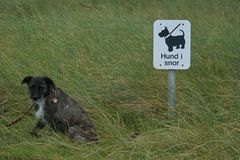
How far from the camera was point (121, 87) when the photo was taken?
6359mm

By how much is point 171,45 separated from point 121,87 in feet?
3.04

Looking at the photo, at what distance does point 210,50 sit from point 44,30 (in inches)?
97.7

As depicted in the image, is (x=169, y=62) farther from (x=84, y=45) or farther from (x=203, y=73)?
(x=84, y=45)

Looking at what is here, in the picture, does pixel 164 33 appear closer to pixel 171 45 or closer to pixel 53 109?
pixel 171 45

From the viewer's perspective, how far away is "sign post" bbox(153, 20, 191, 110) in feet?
18.6

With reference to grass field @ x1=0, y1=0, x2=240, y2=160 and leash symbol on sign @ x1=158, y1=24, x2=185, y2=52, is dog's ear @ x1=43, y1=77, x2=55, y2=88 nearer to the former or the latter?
grass field @ x1=0, y1=0, x2=240, y2=160

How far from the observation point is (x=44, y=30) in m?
8.38

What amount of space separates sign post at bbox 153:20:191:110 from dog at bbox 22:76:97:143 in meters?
0.88

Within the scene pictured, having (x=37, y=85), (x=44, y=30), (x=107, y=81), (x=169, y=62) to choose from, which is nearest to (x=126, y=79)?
(x=107, y=81)

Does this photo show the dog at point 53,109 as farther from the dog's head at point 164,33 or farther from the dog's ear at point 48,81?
the dog's head at point 164,33

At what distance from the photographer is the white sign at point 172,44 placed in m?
5.67

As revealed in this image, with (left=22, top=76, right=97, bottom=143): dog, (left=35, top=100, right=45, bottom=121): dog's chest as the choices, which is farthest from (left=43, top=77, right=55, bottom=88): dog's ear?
(left=35, top=100, right=45, bottom=121): dog's chest

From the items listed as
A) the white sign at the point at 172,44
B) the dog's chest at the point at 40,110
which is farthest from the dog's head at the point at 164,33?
the dog's chest at the point at 40,110

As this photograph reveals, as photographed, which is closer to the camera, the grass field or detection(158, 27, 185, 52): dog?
the grass field
